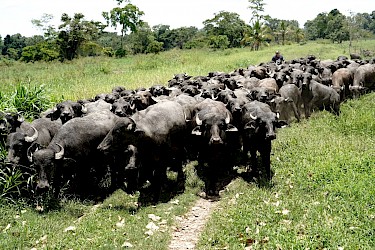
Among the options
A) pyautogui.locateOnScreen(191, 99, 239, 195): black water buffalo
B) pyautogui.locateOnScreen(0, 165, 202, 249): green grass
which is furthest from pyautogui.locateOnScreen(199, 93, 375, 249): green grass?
pyautogui.locateOnScreen(0, 165, 202, 249): green grass

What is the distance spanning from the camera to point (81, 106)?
10.6 m

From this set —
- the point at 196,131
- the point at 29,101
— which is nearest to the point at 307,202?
the point at 196,131

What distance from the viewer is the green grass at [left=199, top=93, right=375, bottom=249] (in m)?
5.97

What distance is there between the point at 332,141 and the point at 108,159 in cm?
600

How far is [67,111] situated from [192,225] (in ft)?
15.9

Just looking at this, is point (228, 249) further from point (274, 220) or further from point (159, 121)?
point (159, 121)

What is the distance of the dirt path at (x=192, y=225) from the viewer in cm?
654

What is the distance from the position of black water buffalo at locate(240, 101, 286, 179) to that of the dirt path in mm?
1651

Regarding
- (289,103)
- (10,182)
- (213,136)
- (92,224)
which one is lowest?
(92,224)

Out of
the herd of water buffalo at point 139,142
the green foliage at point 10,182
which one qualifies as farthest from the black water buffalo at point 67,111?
the green foliage at point 10,182

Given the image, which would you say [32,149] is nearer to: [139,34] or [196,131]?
[196,131]

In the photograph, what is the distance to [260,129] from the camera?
8.50m

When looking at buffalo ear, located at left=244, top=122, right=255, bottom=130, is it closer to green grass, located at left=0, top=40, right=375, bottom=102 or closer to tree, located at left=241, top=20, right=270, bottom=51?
green grass, located at left=0, top=40, right=375, bottom=102

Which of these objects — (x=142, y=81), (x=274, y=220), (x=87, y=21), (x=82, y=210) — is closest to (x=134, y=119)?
(x=82, y=210)
